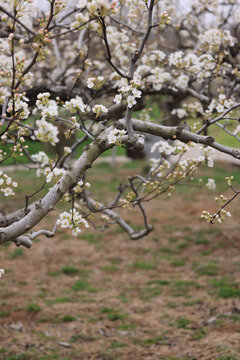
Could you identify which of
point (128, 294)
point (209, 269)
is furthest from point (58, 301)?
point (209, 269)

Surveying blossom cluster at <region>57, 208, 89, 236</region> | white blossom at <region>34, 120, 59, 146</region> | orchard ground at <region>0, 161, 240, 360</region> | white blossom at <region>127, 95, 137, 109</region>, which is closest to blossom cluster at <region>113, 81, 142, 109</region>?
white blossom at <region>127, 95, 137, 109</region>

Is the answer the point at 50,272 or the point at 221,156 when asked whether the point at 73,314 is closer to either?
the point at 50,272

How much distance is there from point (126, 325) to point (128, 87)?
427 cm

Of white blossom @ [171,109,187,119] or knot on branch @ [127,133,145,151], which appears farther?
white blossom @ [171,109,187,119]

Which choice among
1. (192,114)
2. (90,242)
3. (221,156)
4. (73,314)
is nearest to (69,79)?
(192,114)

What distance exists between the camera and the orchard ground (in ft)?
17.7

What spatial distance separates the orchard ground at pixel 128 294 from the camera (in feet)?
17.7

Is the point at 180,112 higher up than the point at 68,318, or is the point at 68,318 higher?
the point at 180,112

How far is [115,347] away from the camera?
544cm

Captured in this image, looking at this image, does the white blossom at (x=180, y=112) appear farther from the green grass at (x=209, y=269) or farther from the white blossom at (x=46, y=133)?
the white blossom at (x=46, y=133)

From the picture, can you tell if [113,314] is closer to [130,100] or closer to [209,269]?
[209,269]

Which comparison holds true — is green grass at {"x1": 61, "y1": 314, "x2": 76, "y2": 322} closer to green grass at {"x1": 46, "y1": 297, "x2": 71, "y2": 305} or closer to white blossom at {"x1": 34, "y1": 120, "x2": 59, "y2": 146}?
green grass at {"x1": 46, "y1": 297, "x2": 71, "y2": 305}

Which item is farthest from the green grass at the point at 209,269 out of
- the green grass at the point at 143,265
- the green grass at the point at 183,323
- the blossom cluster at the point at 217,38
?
the blossom cluster at the point at 217,38

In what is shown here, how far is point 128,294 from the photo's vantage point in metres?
7.07
